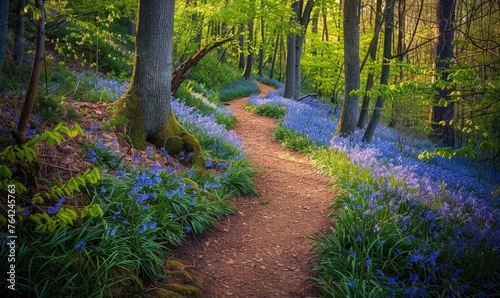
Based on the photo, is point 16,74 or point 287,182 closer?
point 16,74

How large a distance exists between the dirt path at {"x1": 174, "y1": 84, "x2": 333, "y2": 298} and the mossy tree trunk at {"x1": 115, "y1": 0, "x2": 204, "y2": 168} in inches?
83.7

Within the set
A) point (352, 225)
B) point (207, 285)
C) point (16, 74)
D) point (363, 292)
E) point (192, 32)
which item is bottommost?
point (207, 285)

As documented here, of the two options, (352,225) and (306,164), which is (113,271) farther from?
(306,164)

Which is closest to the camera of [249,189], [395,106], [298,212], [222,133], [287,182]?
[298,212]

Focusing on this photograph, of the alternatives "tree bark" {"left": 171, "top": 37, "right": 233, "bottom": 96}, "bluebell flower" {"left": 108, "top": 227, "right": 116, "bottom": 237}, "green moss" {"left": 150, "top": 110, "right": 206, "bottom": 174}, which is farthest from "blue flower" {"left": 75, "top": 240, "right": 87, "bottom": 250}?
"tree bark" {"left": 171, "top": 37, "right": 233, "bottom": 96}

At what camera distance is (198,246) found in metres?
4.54

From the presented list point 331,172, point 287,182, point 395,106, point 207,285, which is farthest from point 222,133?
point 395,106

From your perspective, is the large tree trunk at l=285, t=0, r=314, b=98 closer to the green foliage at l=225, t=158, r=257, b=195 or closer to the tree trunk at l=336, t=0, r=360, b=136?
the tree trunk at l=336, t=0, r=360, b=136

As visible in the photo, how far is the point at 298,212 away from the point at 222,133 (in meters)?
3.27

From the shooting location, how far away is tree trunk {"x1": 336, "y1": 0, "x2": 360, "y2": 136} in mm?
9406

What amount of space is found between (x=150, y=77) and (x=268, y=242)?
348 cm

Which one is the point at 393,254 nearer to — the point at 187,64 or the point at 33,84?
the point at 33,84

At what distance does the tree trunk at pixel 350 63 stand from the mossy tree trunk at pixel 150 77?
18.4ft

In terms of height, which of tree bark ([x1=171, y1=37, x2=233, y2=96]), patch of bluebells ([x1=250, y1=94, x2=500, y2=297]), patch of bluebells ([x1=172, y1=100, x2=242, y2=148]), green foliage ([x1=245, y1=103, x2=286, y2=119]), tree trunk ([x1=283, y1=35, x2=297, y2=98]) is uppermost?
tree trunk ([x1=283, y1=35, x2=297, y2=98])
